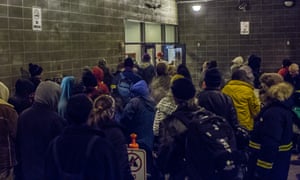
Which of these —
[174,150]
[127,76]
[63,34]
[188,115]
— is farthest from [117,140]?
[63,34]

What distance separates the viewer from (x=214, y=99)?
4.61 m

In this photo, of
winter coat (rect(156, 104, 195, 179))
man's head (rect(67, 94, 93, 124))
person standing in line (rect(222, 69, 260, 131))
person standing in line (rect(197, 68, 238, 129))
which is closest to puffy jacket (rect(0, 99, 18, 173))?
man's head (rect(67, 94, 93, 124))

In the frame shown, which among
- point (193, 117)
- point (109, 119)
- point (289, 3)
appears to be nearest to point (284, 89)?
point (193, 117)

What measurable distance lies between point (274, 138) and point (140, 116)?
1.65m

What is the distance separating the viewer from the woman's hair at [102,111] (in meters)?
3.62

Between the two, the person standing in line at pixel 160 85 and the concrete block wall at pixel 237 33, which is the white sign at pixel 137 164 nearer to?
the person standing in line at pixel 160 85

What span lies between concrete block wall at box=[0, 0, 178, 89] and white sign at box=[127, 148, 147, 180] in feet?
10.2

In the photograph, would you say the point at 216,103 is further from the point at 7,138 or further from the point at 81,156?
the point at 7,138

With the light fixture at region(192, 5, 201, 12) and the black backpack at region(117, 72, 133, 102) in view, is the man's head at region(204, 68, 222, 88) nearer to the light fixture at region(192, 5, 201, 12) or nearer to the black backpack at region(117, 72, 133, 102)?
the black backpack at region(117, 72, 133, 102)

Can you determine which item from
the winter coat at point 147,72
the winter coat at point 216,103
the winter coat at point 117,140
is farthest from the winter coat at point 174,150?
the winter coat at point 147,72

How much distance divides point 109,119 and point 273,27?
1143cm

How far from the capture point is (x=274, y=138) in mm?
4156

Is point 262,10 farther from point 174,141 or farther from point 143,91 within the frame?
point 174,141

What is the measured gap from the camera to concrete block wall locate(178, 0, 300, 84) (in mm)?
13828
